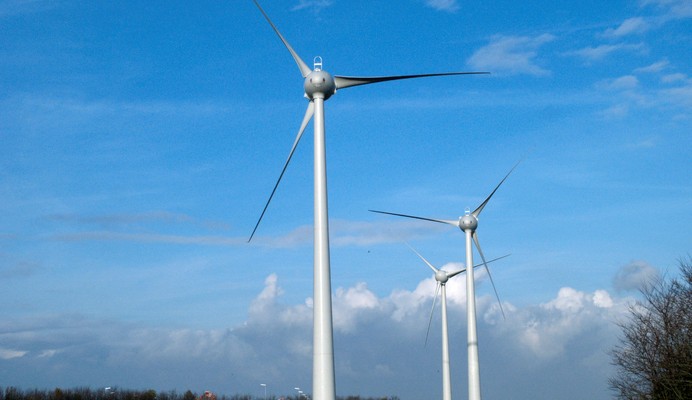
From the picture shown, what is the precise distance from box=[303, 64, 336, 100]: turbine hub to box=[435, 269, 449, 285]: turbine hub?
66.6m

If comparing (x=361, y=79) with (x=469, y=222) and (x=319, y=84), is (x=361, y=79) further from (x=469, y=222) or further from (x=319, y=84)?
(x=469, y=222)

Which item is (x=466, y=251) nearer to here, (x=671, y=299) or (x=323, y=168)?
(x=671, y=299)

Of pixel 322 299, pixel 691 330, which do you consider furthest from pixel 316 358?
pixel 691 330

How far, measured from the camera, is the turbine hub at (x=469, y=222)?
79.9 m

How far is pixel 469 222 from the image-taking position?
79.9 metres

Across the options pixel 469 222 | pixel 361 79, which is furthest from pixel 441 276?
pixel 361 79

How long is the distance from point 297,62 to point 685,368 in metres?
41.0

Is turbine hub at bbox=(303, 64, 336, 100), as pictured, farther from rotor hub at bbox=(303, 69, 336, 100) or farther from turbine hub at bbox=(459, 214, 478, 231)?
turbine hub at bbox=(459, 214, 478, 231)

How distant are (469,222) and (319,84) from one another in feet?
143

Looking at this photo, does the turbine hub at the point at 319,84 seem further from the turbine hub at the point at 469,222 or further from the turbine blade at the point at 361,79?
the turbine hub at the point at 469,222

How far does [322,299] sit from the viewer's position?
1374 inches

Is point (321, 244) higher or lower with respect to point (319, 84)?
lower

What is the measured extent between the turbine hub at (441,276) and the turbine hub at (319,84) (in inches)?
2621

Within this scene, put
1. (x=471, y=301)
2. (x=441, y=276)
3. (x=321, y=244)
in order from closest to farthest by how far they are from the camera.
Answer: (x=321, y=244), (x=471, y=301), (x=441, y=276)
